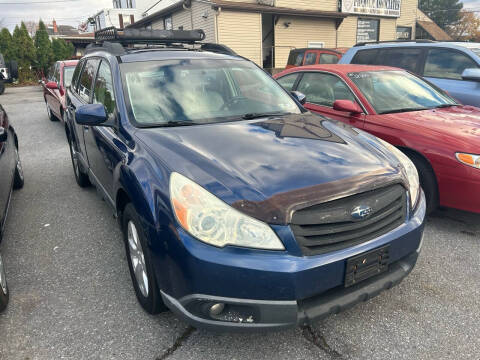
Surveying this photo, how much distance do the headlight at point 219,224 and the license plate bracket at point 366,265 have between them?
0.41 metres

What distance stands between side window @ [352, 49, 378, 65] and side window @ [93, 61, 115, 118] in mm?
4879

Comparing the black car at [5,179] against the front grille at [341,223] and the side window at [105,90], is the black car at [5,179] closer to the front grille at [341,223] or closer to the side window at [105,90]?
the side window at [105,90]

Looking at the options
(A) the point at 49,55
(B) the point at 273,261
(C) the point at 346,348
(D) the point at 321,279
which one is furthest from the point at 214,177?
(A) the point at 49,55

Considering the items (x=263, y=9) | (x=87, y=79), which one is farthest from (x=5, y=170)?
(x=263, y=9)

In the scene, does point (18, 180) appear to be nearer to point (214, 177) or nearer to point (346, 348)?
point (214, 177)

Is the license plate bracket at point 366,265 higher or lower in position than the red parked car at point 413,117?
lower

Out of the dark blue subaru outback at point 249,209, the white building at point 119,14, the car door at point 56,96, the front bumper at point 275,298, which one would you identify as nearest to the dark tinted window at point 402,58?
the dark blue subaru outback at point 249,209

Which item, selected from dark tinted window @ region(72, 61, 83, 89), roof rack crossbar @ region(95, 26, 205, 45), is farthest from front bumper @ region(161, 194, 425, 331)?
dark tinted window @ region(72, 61, 83, 89)

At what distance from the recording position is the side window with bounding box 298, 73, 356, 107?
4566 millimetres

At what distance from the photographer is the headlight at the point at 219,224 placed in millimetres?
1866

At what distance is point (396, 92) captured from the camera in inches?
177

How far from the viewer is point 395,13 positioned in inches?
886

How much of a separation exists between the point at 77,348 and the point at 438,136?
336cm

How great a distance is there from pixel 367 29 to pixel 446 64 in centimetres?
1803
